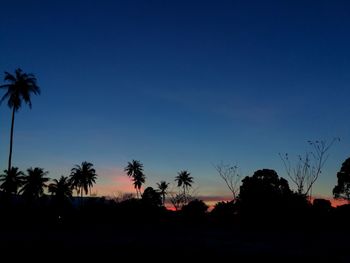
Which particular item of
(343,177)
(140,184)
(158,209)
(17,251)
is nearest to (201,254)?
(17,251)

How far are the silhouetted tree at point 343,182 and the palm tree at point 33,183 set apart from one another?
180 ft

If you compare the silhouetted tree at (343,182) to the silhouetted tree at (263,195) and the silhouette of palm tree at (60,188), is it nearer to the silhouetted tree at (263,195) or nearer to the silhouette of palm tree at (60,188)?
the silhouetted tree at (263,195)

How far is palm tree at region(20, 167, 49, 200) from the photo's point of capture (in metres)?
74.1

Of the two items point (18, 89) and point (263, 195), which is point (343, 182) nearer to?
point (263, 195)

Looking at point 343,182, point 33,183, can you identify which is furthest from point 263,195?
point 33,183

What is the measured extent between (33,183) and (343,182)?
5689cm

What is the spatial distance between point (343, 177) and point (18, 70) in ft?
165

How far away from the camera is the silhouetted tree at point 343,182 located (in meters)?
58.1

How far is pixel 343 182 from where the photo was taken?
5950 cm

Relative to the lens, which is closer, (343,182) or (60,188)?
(343,182)

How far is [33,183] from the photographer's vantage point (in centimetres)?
7438

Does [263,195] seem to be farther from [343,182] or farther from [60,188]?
[60,188]

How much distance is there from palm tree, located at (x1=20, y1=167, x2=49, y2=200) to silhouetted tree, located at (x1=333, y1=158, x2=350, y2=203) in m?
54.9

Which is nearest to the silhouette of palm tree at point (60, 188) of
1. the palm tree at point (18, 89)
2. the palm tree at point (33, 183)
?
the palm tree at point (33, 183)
